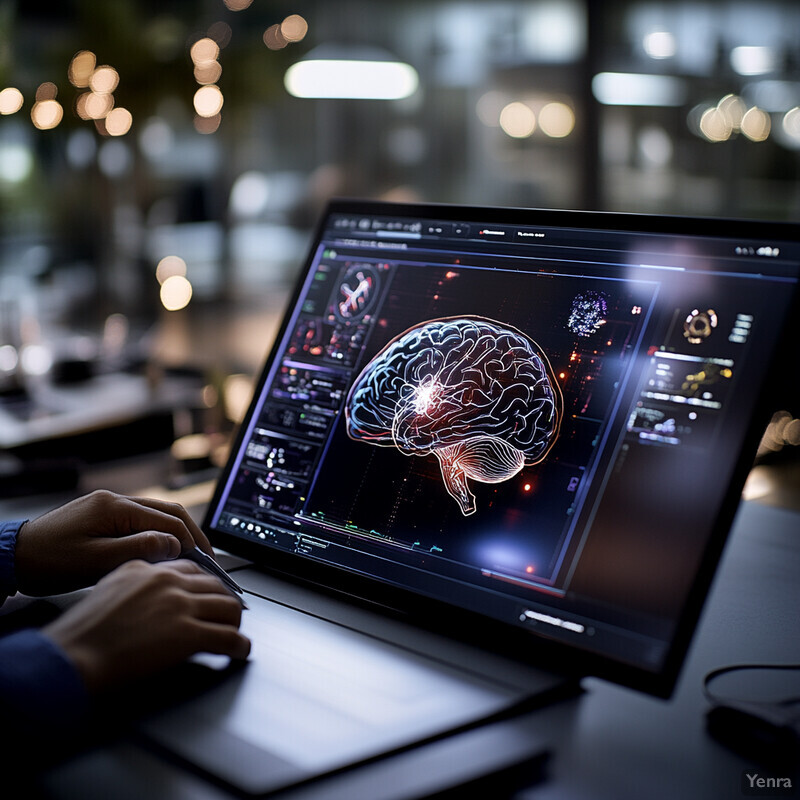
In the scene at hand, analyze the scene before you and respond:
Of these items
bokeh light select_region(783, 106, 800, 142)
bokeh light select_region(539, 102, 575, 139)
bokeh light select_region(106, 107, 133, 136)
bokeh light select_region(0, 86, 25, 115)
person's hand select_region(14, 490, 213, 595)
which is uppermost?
bokeh light select_region(783, 106, 800, 142)

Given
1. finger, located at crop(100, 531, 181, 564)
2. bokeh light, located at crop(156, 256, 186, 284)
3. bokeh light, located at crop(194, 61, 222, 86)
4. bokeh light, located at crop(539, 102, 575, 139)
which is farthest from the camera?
bokeh light, located at crop(156, 256, 186, 284)

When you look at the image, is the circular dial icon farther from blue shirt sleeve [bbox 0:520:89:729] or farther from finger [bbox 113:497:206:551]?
blue shirt sleeve [bbox 0:520:89:729]

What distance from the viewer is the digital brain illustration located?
72 cm

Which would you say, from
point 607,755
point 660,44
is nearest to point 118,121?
point 660,44

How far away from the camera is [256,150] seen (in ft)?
17.0

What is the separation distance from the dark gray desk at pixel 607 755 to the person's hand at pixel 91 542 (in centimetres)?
22

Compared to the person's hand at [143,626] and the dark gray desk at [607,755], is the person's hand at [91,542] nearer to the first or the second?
the person's hand at [143,626]

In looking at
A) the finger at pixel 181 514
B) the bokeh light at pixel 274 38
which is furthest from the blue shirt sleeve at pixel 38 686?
the bokeh light at pixel 274 38

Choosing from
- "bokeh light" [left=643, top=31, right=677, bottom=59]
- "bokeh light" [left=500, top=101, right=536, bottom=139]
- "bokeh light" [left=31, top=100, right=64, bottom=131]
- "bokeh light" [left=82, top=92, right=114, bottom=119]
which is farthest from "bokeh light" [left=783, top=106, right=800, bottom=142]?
"bokeh light" [left=31, top=100, right=64, bottom=131]

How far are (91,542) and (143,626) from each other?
0.59 ft

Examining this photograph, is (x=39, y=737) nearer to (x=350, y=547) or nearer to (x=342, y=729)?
(x=342, y=729)

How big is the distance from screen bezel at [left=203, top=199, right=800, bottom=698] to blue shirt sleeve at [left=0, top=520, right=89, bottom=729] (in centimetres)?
25

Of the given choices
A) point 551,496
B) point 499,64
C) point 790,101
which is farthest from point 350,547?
point 499,64

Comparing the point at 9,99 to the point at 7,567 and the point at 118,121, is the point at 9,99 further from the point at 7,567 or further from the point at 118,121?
the point at 7,567
